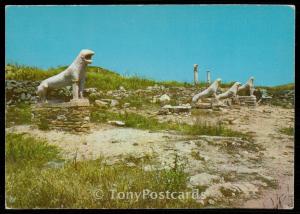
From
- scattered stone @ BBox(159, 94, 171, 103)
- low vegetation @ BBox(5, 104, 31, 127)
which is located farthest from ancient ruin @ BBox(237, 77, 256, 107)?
low vegetation @ BBox(5, 104, 31, 127)

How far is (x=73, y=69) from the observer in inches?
349

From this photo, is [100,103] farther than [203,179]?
Yes

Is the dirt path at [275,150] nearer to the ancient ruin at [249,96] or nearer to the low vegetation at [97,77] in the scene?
the ancient ruin at [249,96]

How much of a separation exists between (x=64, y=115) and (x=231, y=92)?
282 cm

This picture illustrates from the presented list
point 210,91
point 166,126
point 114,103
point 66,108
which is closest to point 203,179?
point 166,126

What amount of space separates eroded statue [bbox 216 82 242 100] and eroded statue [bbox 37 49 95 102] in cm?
227

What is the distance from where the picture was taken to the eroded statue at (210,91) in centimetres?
908

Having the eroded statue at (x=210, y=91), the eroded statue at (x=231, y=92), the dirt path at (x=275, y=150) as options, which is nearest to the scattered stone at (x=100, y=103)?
the eroded statue at (x=210, y=91)

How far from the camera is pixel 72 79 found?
898 cm

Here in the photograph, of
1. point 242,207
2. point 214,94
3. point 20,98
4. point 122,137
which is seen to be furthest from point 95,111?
point 242,207

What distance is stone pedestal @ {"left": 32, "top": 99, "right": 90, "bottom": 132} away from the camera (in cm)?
894

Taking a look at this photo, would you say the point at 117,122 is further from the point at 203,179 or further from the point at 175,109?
the point at 203,179

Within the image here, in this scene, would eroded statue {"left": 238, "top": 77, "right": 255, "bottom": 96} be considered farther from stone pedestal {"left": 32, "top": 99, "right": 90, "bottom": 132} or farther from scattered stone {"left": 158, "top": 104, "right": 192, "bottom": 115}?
stone pedestal {"left": 32, "top": 99, "right": 90, "bottom": 132}
